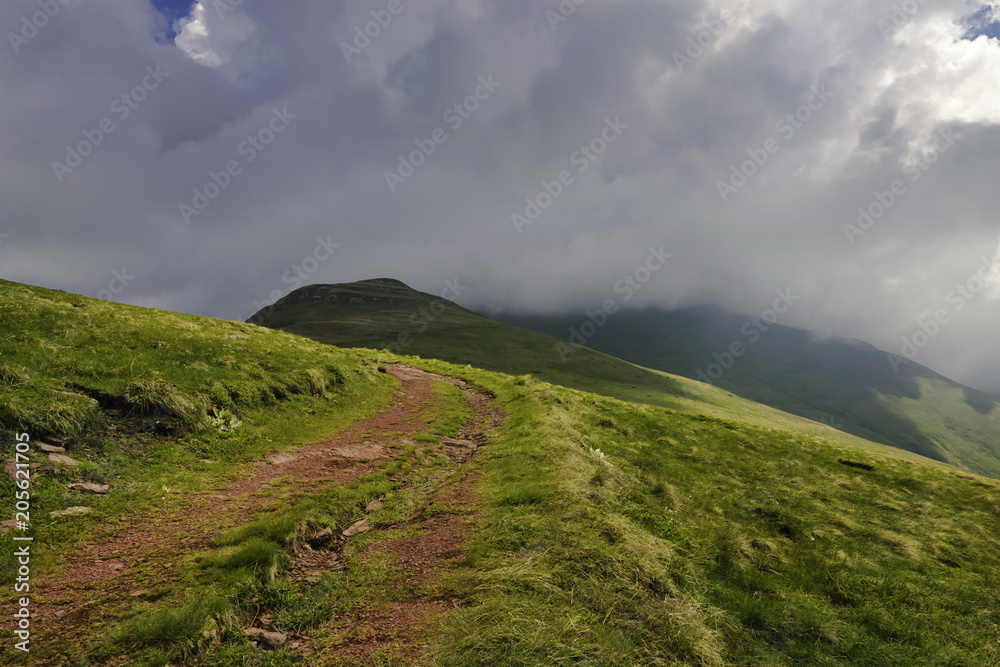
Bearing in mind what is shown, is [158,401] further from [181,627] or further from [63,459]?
[181,627]

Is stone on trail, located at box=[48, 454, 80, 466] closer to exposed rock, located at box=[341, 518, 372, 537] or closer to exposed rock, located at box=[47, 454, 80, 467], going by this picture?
exposed rock, located at box=[47, 454, 80, 467]

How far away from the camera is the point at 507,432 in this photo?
852 inches

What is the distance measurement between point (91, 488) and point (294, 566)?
7.18 meters

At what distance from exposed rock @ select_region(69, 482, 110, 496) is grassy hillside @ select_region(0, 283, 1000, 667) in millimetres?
364

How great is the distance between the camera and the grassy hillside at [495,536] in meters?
7.04

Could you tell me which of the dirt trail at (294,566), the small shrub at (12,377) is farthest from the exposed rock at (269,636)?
the small shrub at (12,377)

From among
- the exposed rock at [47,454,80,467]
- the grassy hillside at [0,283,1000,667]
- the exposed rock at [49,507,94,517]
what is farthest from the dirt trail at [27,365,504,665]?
the exposed rock at [47,454,80,467]

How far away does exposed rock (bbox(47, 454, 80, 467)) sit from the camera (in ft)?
37.6

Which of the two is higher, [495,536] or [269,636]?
[495,536]

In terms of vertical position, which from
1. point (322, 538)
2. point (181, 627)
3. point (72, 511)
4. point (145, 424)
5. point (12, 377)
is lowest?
point (322, 538)

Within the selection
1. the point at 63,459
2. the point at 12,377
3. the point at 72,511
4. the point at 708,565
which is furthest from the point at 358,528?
the point at 12,377

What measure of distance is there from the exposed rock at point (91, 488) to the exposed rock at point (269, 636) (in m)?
8.00

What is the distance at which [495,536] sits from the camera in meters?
10.3

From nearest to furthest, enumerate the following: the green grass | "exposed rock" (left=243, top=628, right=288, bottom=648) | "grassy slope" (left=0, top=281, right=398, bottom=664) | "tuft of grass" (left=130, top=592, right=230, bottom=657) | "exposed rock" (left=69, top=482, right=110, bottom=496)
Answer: "tuft of grass" (left=130, top=592, right=230, bottom=657) < "exposed rock" (left=243, top=628, right=288, bottom=648) < the green grass < "grassy slope" (left=0, top=281, right=398, bottom=664) < "exposed rock" (left=69, top=482, right=110, bottom=496)
